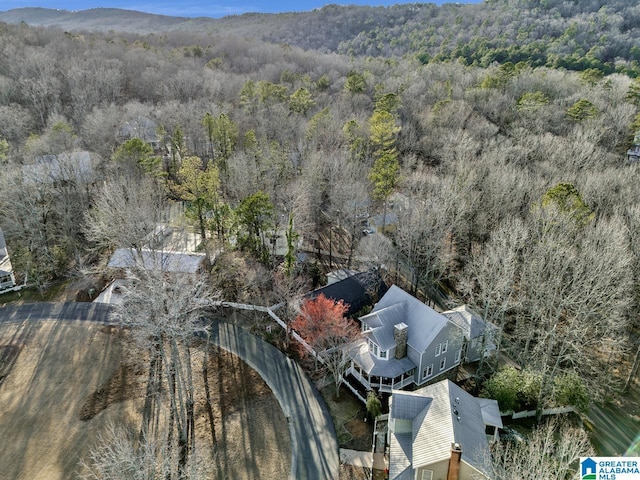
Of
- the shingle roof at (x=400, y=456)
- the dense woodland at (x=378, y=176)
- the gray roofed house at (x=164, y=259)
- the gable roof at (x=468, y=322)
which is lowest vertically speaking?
the shingle roof at (x=400, y=456)

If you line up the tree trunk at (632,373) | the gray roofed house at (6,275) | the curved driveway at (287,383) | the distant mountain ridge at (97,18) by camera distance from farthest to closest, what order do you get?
the distant mountain ridge at (97,18)
the gray roofed house at (6,275)
the tree trunk at (632,373)
the curved driveway at (287,383)

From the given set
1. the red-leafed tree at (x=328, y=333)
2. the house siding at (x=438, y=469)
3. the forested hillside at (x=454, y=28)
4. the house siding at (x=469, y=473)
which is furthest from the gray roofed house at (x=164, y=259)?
the forested hillside at (x=454, y=28)

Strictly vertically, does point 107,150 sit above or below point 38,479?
above

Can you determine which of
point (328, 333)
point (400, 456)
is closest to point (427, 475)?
point (400, 456)

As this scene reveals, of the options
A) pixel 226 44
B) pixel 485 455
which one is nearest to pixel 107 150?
pixel 485 455

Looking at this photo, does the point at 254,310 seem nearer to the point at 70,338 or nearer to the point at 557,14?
the point at 70,338

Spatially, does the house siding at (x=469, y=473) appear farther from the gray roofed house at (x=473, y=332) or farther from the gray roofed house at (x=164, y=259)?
the gray roofed house at (x=164, y=259)
